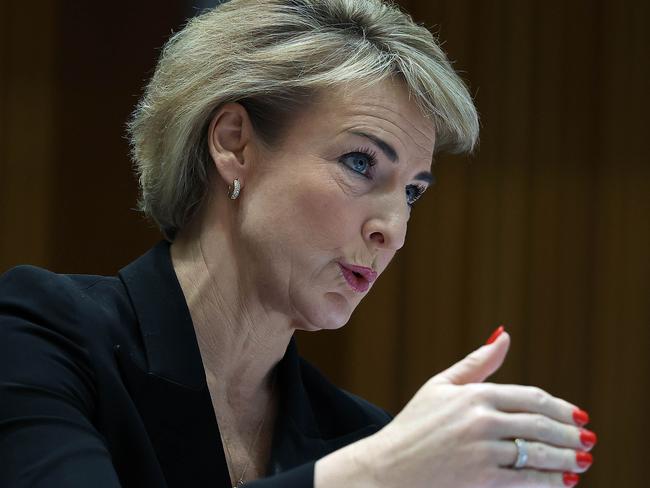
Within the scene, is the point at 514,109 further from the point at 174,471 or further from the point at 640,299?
the point at 174,471

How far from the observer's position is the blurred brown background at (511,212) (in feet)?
10.9

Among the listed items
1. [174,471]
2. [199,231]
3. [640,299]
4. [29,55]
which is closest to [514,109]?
[640,299]

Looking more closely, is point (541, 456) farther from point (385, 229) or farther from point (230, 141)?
point (230, 141)

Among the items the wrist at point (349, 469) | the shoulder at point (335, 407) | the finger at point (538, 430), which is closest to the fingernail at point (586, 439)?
the finger at point (538, 430)

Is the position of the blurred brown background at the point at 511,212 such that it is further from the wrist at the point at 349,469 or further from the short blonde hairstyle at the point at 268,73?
the wrist at the point at 349,469

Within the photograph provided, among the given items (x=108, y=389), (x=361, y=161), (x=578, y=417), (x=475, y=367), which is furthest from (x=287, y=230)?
(x=578, y=417)

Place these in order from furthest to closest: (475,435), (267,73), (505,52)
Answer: (505,52) < (267,73) < (475,435)

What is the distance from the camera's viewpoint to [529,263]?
3.38 metres

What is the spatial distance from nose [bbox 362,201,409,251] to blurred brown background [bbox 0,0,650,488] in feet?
5.27

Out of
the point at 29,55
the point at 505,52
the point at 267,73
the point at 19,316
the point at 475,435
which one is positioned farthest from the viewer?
the point at 505,52

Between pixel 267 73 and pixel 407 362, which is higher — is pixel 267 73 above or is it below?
above

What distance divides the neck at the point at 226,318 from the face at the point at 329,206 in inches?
1.2

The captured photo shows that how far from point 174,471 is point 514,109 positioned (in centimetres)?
212

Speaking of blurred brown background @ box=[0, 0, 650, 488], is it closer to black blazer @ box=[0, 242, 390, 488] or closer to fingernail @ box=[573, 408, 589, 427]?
black blazer @ box=[0, 242, 390, 488]
